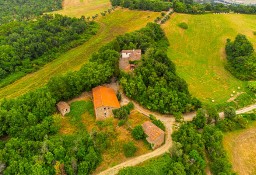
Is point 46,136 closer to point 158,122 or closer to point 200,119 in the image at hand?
point 158,122

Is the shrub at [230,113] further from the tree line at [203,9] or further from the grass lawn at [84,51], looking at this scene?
the tree line at [203,9]

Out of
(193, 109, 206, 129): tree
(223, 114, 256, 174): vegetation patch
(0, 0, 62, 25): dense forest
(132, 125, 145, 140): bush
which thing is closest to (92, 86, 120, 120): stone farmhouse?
(132, 125, 145, 140): bush

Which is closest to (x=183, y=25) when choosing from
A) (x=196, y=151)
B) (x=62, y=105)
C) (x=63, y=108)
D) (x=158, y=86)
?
(x=158, y=86)

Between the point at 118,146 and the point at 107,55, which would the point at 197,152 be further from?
the point at 107,55

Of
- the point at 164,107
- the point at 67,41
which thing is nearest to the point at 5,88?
the point at 67,41

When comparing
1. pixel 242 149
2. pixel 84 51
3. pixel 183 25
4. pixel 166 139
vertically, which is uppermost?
pixel 183 25

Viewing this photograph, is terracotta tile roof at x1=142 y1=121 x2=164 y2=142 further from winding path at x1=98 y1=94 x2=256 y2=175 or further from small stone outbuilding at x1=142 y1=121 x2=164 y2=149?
winding path at x1=98 y1=94 x2=256 y2=175
